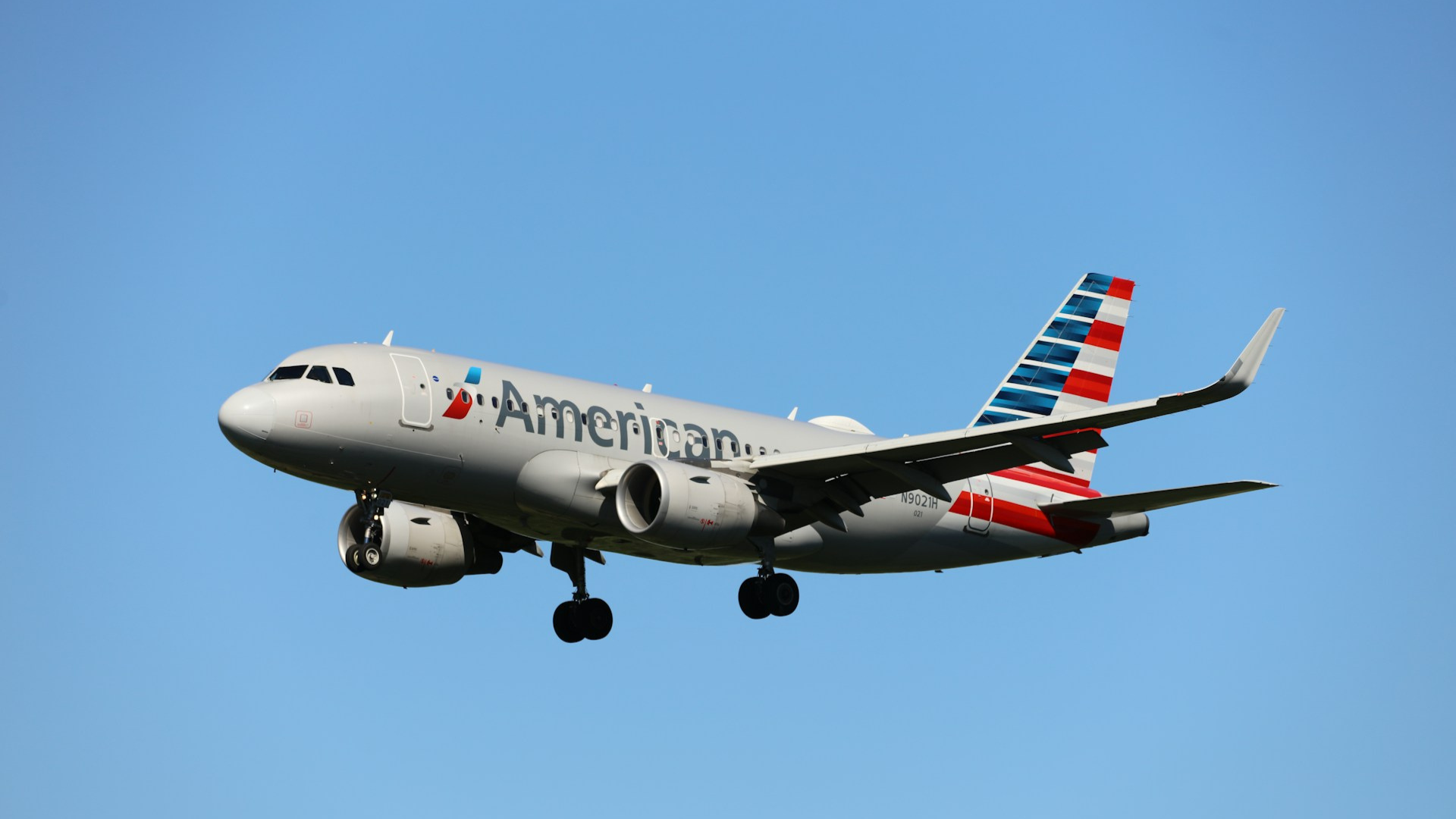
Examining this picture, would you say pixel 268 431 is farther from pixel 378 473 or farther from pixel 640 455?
pixel 640 455

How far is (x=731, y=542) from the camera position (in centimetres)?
3709

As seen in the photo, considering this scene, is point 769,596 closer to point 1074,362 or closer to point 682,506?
point 682,506

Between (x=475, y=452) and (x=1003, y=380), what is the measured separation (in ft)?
56.3

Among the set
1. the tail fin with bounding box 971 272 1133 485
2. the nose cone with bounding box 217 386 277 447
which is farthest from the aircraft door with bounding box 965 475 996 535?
the nose cone with bounding box 217 386 277 447

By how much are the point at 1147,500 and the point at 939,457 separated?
219 inches

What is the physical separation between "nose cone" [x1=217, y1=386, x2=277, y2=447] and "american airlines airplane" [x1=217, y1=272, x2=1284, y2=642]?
0.13 feet

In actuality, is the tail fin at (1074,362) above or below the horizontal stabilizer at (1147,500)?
above

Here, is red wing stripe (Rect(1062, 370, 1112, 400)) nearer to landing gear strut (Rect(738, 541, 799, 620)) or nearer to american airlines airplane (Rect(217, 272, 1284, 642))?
american airlines airplane (Rect(217, 272, 1284, 642))

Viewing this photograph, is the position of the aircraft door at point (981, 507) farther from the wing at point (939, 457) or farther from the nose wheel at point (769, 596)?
the nose wheel at point (769, 596)

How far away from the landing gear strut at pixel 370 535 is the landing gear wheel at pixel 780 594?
8.54 metres

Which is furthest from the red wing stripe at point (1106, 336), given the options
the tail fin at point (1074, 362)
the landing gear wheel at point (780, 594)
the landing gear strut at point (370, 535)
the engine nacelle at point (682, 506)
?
the landing gear strut at point (370, 535)

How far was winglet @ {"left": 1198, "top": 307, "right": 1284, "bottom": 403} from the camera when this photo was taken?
30.0 m

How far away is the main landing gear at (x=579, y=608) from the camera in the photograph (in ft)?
136

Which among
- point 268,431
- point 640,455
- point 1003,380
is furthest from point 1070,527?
point 268,431
